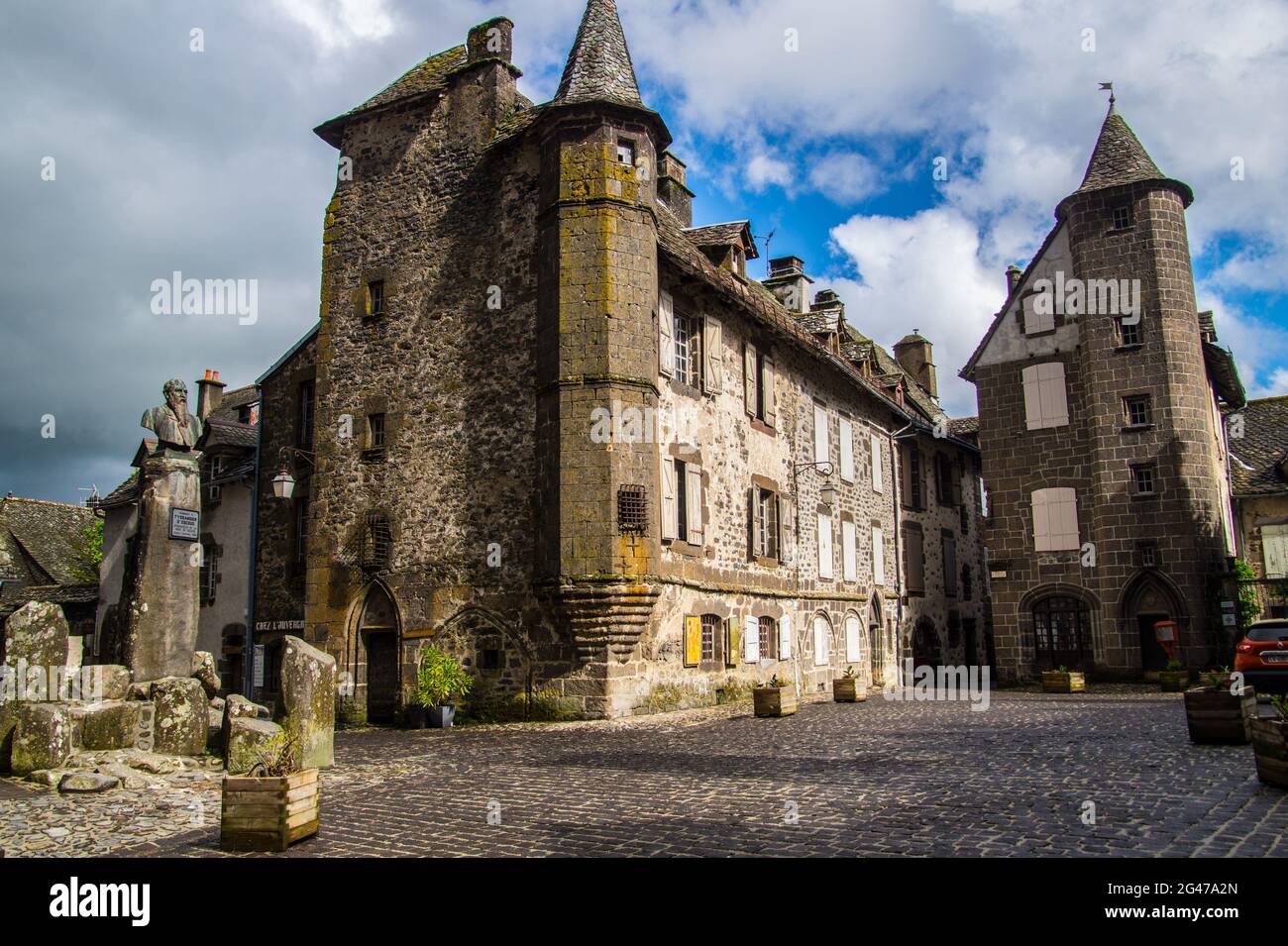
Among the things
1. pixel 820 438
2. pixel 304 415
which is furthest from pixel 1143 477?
pixel 304 415

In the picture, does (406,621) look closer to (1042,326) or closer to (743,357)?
(743,357)

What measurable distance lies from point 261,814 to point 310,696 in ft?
14.2

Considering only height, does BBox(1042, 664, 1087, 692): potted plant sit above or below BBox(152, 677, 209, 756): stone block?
below

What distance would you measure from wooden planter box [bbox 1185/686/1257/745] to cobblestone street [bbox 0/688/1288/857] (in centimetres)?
33

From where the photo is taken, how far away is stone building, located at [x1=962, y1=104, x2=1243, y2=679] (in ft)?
77.6

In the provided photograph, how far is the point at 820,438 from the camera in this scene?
2461cm

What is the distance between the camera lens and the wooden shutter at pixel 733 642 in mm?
19234

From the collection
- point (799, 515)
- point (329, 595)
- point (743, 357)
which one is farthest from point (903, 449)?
point (329, 595)

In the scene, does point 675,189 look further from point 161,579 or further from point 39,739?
point 39,739

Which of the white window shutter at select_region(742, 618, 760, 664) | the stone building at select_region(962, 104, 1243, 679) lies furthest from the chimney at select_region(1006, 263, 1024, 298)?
the white window shutter at select_region(742, 618, 760, 664)

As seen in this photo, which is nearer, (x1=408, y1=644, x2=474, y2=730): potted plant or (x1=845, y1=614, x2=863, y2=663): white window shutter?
(x1=408, y1=644, x2=474, y2=730): potted plant

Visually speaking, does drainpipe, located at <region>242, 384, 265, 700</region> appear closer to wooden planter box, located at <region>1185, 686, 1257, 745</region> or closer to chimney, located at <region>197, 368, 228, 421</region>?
chimney, located at <region>197, 368, 228, 421</region>

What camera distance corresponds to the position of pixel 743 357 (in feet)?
68.7
